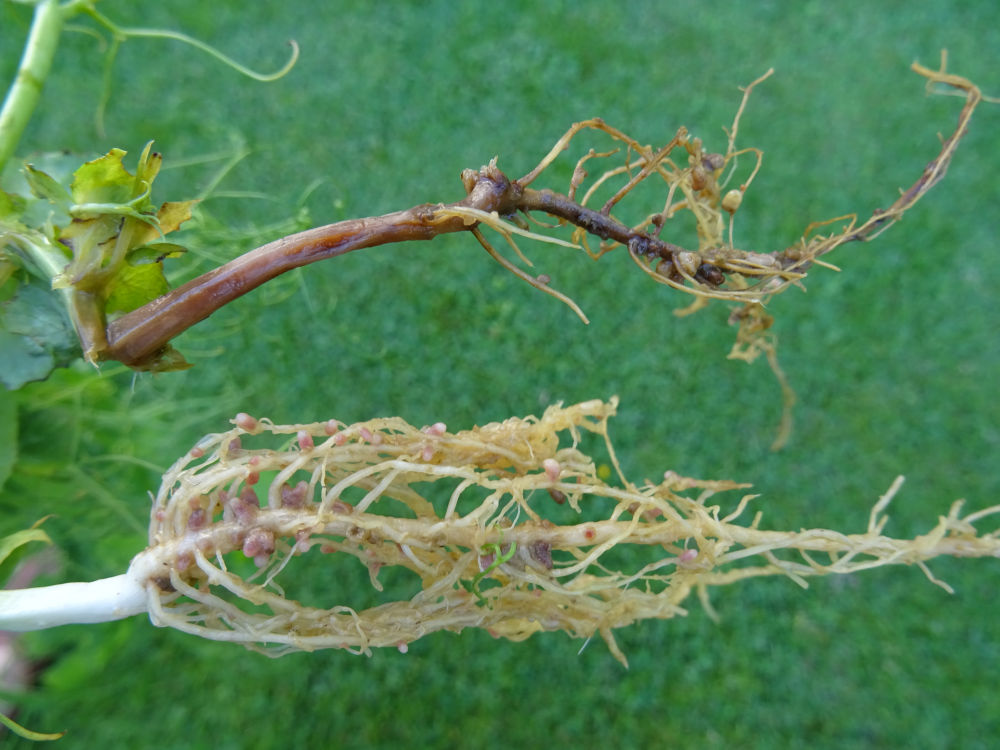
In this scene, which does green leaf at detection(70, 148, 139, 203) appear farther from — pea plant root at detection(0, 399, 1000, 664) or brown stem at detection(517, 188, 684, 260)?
brown stem at detection(517, 188, 684, 260)

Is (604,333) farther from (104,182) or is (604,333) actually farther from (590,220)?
(104,182)

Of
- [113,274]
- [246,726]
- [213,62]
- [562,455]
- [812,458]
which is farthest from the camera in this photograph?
[213,62]

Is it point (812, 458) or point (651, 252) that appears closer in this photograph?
point (651, 252)

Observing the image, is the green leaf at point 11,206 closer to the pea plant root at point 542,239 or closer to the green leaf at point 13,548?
the pea plant root at point 542,239

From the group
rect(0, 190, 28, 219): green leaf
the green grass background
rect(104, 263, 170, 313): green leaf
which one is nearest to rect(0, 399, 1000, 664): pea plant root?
rect(104, 263, 170, 313): green leaf

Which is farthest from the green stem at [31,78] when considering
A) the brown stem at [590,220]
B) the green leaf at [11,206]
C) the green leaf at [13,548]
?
the brown stem at [590,220]

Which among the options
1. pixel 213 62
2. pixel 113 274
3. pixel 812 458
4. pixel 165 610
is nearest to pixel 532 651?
pixel 812 458

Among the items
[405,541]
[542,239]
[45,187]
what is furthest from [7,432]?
[542,239]

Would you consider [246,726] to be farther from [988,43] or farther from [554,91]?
[988,43]
